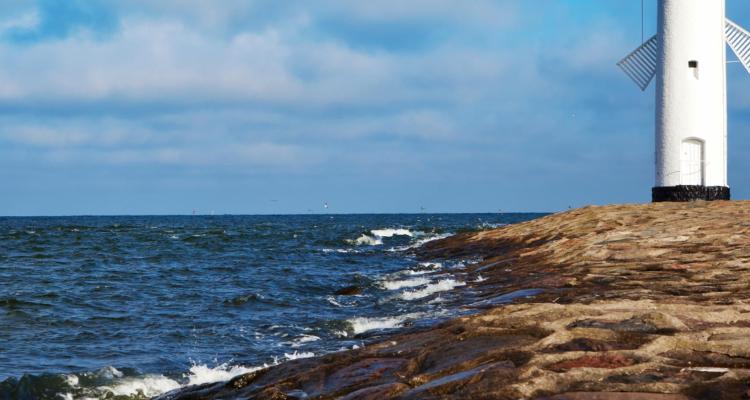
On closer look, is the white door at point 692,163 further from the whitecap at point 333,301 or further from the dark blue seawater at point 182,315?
the whitecap at point 333,301

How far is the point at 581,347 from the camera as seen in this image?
7383 mm

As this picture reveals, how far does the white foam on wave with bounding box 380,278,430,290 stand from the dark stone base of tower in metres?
10.1

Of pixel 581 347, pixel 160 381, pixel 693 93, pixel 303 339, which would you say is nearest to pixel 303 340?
pixel 303 339

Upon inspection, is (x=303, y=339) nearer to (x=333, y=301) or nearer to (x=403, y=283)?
(x=333, y=301)

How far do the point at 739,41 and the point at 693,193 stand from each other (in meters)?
5.56

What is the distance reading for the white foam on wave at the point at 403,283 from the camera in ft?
70.3

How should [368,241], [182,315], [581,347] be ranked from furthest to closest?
1. [368,241]
2. [182,315]
3. [581,347]

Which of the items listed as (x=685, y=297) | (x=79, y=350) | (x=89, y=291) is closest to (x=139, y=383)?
(x=79, y=350)

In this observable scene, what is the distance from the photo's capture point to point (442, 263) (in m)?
27.9

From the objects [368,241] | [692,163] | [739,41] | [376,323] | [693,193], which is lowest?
[376,323]

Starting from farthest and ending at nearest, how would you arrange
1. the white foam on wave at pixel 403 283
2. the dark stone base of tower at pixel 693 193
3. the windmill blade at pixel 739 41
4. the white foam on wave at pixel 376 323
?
the windmill blade at pixel 739 41 < the dark stone base of tower at pixel 693 193 < the white foam on wave at pixel 403 283 < the white foam on wave at pixel 376 323

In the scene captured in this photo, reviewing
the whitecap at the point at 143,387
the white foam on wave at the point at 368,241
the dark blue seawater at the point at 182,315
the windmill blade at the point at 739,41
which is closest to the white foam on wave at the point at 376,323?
the dark blue seawater at the point at 182,315

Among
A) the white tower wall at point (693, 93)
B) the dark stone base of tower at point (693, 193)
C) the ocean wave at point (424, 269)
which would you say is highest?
the white tower wall at point (693, 93)

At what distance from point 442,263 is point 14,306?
13563mm
